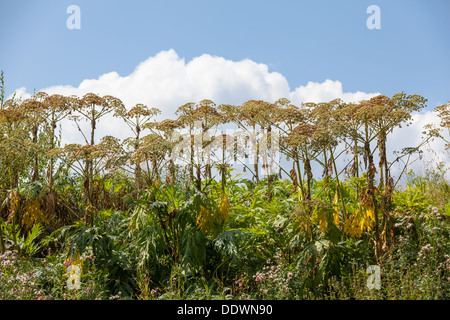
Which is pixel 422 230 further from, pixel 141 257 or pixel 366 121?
pixel 141 257

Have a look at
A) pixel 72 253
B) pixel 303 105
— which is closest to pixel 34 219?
pixel 72 253

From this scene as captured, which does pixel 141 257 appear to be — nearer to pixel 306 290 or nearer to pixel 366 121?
pixel 306 290

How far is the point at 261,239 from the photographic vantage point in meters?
6.01

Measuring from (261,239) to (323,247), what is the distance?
1.10 meters

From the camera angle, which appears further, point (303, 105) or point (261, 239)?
point (303, 105)

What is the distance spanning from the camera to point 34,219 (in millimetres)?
6602

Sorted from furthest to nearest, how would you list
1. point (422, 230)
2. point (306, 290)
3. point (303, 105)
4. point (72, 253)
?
point (303, 105) < point (422, 230) < point (72, 253) < point (306, 290)

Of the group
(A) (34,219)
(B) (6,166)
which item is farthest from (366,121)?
(B) (6,166)
